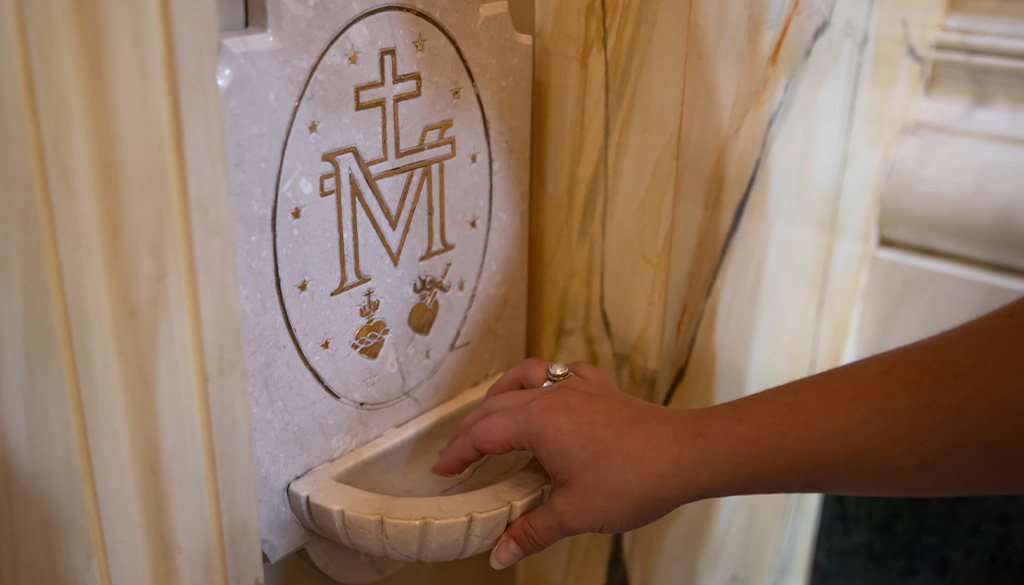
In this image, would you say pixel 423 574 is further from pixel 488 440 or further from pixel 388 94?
pixel 388 94

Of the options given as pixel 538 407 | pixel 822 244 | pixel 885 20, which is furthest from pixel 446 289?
pixel 885 20

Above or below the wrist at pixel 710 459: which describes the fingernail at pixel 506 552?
below

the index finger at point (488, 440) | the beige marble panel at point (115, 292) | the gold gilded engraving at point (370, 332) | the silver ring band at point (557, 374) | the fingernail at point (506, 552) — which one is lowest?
the fingernail at point (506, 552)

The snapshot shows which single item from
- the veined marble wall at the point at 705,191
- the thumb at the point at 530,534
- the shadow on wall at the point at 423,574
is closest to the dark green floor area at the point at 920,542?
the veined marble wall at the point at 705,191

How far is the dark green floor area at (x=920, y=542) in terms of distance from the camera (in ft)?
3.50

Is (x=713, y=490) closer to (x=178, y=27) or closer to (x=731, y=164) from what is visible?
(x=731, y=164)

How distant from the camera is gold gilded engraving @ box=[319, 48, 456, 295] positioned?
2.45ft

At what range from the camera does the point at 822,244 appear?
976 millimetres

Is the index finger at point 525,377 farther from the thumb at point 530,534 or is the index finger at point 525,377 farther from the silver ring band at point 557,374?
the thumb at point 530,534

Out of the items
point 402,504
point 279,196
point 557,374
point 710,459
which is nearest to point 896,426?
point 710,459

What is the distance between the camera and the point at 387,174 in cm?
79

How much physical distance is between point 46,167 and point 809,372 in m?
0.86

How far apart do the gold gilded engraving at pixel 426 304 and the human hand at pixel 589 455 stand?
0.15m

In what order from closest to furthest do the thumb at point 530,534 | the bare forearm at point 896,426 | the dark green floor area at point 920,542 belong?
the bare forearm at point 896,426
the thumb at point 530,534
the dark green floor area at point 920,542
